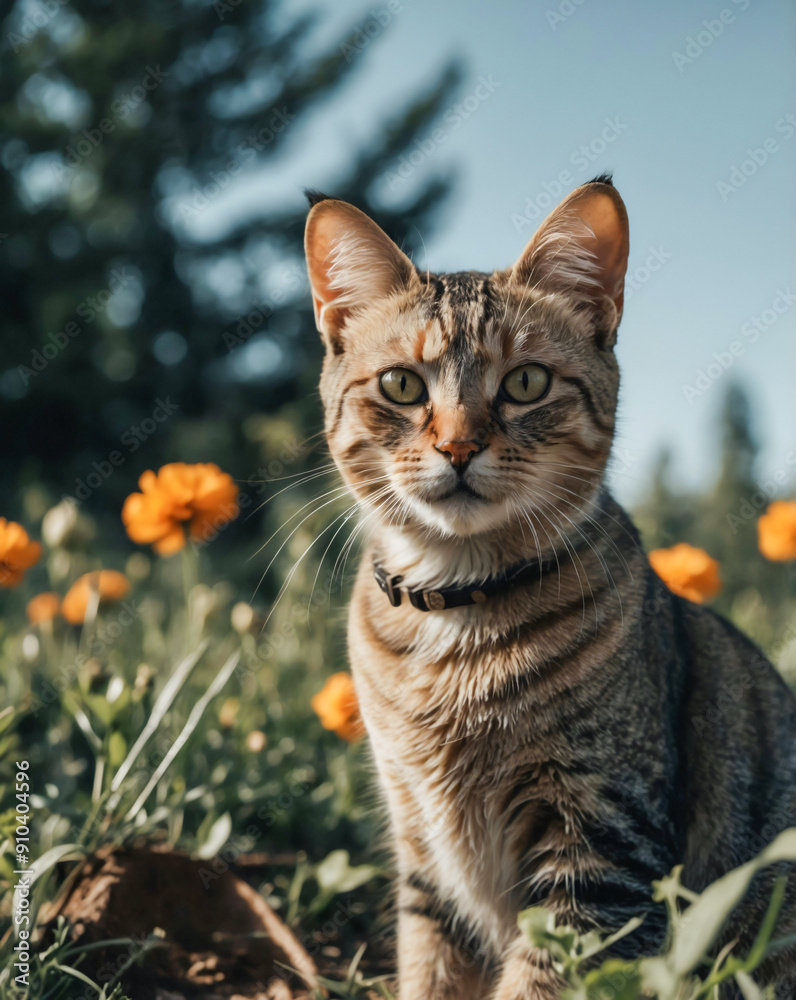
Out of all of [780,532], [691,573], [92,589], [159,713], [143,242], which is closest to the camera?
[159,713]

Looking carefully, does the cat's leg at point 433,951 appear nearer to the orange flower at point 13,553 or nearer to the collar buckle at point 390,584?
the collar buckle at point 390,584

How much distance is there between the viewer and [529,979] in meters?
1.15

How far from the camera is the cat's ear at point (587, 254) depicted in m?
1.36

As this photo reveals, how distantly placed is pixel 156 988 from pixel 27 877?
0.98ft

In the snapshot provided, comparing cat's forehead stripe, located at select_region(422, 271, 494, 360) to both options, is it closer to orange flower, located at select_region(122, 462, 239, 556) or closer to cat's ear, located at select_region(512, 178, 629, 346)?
cat's ear, located at select_region(512, 178, 629, 346)

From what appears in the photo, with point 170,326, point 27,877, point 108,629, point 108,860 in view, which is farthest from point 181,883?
point 170,326

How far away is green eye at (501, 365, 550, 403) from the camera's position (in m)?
1.35

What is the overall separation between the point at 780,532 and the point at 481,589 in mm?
1443

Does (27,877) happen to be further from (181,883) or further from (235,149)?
(235,149)

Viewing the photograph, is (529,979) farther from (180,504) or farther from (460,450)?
(180,504)

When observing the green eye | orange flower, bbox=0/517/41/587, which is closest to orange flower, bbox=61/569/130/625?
A: orange flower, bbox=0/517/41/587

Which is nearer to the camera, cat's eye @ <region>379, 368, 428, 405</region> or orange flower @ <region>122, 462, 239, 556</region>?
cat's eye @ <region>379, 368, 428, 405</region>

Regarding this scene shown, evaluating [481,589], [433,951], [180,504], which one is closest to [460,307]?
[481,589]

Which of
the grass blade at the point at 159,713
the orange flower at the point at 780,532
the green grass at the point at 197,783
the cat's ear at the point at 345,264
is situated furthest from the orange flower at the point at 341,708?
the orange flower at the point at 780,532
